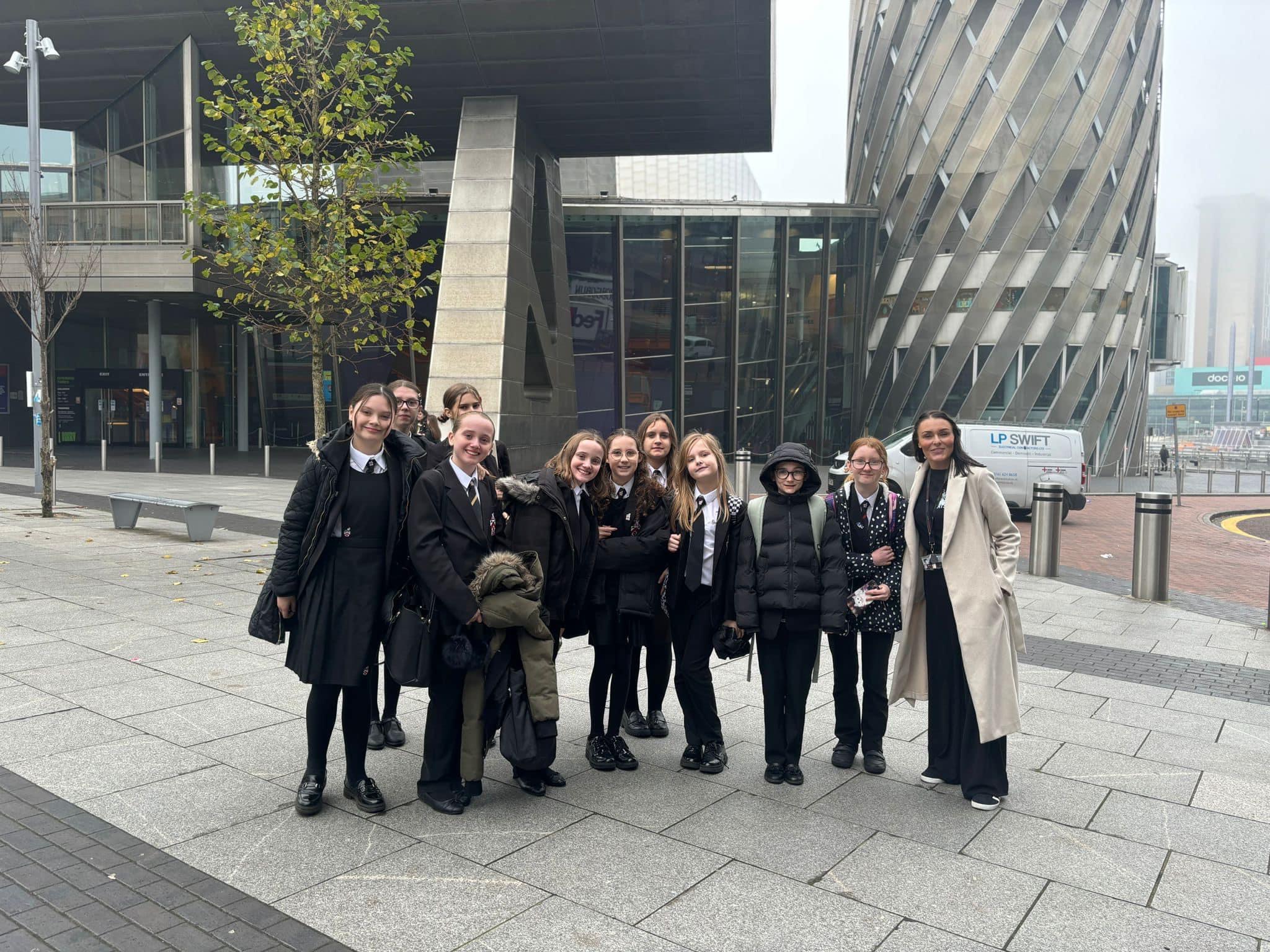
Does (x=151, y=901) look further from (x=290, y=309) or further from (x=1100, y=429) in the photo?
(x=1100, y=429)

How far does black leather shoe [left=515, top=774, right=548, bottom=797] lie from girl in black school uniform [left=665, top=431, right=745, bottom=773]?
0.81m

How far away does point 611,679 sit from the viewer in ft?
17.5

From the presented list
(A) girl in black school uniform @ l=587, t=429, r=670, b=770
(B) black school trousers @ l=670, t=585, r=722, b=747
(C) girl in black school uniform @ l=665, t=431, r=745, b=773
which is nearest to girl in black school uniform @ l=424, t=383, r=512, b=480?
(A) girl in black school uniform @ l=587, t=429, r=670, b=770

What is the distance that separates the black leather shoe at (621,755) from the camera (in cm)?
520

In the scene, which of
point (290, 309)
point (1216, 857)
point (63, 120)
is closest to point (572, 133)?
point (290, 309)

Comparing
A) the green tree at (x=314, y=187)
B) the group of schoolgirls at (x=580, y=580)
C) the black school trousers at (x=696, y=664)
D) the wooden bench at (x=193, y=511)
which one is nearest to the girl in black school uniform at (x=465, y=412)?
the group of schoolgirls at (x=580, y=580)

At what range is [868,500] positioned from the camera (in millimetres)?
5305

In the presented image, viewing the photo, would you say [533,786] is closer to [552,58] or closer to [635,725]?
[635,725]

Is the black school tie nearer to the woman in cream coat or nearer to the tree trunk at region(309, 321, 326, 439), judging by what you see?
the woman in cream coat

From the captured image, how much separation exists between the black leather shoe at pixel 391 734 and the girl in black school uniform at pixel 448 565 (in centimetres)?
87

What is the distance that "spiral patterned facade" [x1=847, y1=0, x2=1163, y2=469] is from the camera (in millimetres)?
33688

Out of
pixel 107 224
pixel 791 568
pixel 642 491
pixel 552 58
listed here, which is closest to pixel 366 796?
A: pixel 642 491

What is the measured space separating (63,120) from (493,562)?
100 feet

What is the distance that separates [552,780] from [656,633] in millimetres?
967
